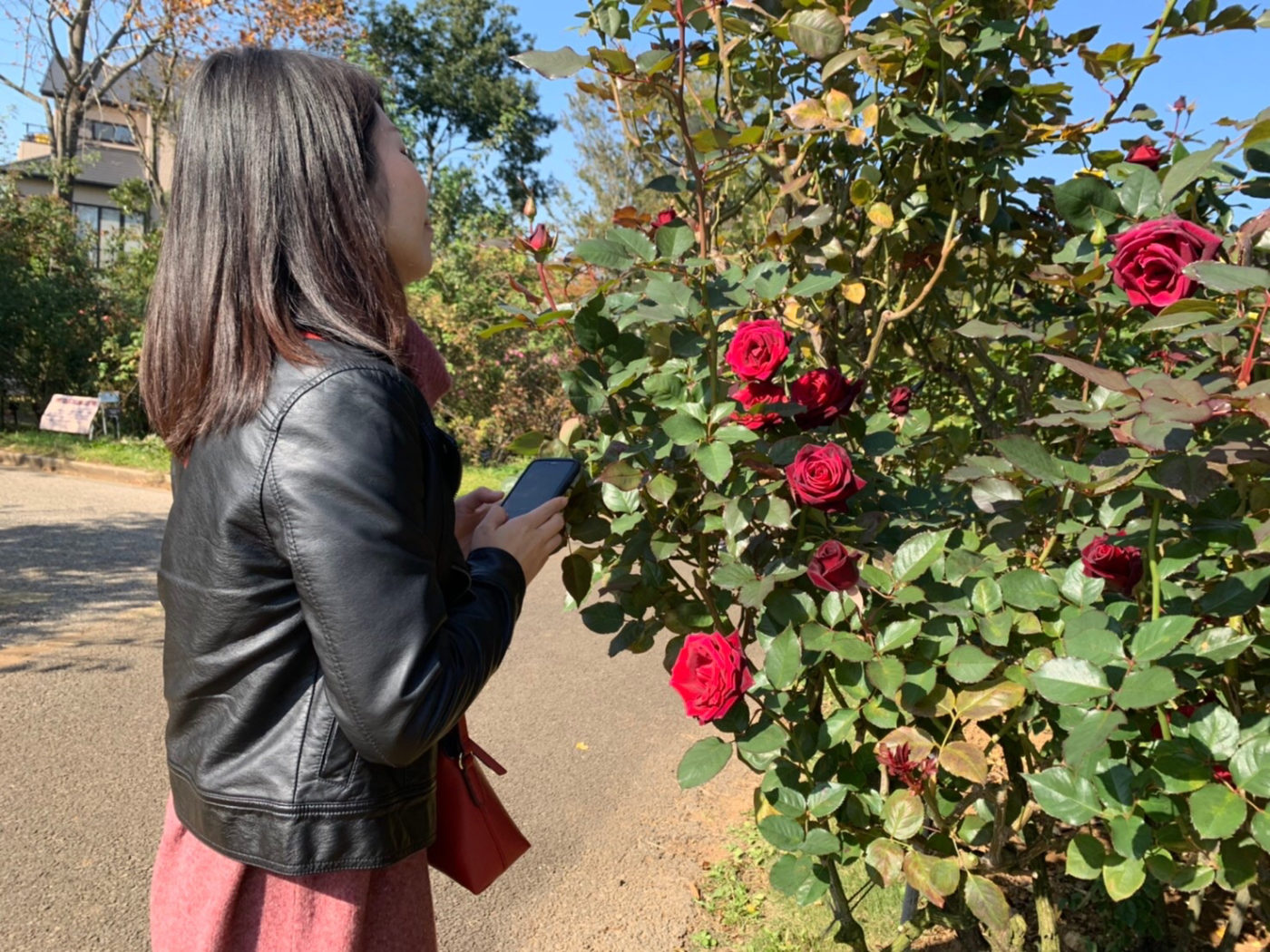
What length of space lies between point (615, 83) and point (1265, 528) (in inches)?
52.3

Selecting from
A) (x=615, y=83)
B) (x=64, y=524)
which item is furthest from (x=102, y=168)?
(x=615, y=83)

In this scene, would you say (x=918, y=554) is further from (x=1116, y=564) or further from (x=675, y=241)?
(x=675, y=241)

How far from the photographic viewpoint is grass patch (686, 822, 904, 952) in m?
2.54

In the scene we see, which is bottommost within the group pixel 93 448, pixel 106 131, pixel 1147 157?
pixel 93 448

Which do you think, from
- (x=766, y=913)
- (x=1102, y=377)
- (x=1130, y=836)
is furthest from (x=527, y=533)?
(x=766, y=913)

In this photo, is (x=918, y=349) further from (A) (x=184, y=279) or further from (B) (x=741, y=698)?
(A) (x=184, y=279)

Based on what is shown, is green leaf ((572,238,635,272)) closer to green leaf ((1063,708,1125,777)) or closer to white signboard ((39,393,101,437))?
green leaf ((1063,708,1125,777))

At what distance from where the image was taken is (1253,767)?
1187 millimetres

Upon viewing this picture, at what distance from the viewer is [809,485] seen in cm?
137

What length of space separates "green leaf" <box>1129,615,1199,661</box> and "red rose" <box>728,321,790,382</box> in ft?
1.97

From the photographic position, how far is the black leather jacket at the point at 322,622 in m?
1.03

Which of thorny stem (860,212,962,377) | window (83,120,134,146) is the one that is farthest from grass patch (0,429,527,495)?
window (83,120,134,146)

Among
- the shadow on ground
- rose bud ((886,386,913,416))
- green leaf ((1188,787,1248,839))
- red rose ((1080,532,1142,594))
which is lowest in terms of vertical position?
the shadow on ground

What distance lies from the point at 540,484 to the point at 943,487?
0.83 m
